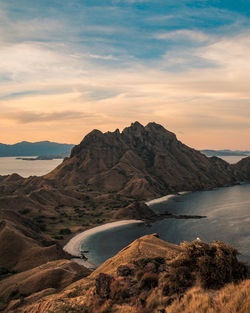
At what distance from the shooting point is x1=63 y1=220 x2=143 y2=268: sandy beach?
8594cm

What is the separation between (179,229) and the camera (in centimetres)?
12319

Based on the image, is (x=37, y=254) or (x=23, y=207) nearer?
(x=37, y=254)

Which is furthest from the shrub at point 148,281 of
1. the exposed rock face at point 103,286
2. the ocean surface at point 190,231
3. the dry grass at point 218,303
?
the ocean surface at point 190,231

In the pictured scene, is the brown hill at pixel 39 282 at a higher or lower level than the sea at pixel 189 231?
higher

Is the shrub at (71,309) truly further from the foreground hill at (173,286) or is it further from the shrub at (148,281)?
the shrub at (148,281)

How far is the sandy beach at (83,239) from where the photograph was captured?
85938mm

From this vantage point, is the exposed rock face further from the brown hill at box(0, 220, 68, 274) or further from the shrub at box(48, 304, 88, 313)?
the brown hill at box(0, 220, 68, 274)

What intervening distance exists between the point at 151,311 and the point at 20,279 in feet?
146

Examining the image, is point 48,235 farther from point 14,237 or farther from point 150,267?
point 150,267

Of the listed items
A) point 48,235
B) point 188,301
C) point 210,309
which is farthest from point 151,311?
point 48,235

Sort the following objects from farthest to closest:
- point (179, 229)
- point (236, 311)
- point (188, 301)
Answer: point (179, 229) → point (188, 301) → point (236, 311)

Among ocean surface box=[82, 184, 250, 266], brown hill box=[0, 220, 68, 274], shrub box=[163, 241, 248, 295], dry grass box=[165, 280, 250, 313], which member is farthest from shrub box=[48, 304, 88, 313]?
ocean surface box=[82, 184, 250, 266]

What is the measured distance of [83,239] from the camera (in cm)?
10981

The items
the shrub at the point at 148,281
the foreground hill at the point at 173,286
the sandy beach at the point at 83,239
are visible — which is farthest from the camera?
the sandy beach at the point at 83,239
